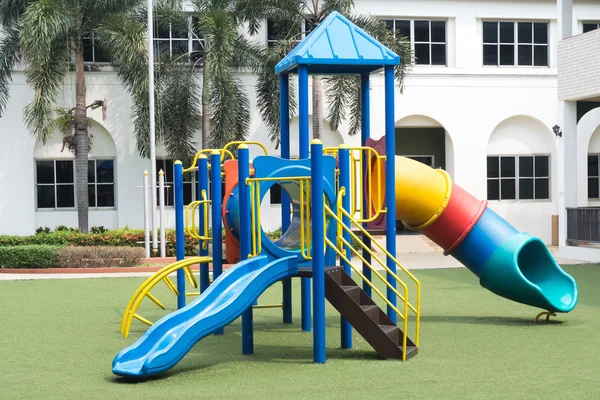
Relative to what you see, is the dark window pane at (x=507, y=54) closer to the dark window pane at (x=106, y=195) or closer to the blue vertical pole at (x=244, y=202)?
the dark window pane at (x=106, y=195)

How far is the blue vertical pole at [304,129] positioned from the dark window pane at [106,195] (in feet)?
53.1

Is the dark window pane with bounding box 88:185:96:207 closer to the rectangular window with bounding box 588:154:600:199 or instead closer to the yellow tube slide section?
the rectangular window with bounding box 588:154:600:199

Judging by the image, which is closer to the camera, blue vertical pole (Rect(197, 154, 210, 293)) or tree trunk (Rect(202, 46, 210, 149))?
blue vertical pole (Rect(197, 154, 210, 293))

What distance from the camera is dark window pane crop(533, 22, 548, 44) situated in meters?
28.7

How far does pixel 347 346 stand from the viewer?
10.6m

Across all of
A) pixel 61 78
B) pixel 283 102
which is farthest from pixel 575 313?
pixel 61 78

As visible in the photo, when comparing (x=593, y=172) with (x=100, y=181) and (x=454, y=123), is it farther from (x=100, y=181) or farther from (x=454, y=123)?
(x=100, y=181)

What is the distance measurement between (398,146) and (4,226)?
493 inches

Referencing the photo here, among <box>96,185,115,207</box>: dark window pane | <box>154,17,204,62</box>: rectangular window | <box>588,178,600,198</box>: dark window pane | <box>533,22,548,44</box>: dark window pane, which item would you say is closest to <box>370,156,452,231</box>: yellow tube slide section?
<box>154,17,204,62</box>: rectangular window

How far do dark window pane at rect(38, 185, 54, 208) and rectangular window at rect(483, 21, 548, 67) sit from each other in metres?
13.5

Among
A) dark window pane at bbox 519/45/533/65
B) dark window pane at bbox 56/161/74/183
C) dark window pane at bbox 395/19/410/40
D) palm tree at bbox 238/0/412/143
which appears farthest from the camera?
dark window pane at bbox 519/45/533/65

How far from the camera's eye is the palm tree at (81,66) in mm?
22328

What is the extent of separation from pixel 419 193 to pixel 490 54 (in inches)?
696

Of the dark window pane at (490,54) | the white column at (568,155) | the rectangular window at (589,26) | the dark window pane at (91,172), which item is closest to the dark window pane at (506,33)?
the dark window pane at (490,54)
